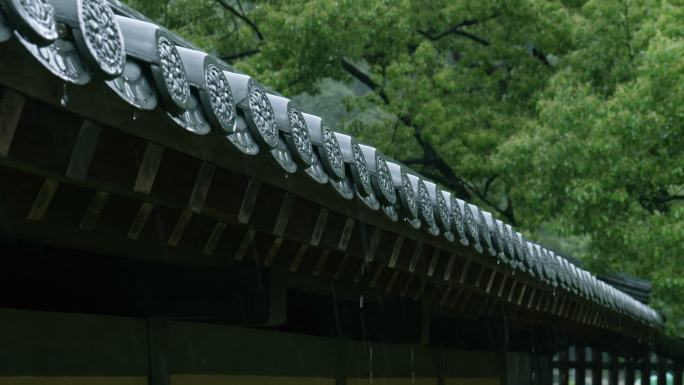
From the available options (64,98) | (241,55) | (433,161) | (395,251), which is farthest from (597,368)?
(64,98)

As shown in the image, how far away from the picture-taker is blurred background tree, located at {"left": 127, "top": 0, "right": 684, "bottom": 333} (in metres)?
18.7

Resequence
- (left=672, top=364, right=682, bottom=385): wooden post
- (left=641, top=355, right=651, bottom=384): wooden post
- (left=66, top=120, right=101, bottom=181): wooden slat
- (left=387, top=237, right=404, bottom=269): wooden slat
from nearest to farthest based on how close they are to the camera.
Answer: (left=66, top=120, right=101, bottom=181): wooden slat → (left=387, top=237, right=404, bottom=269): wooden slat → (left=672, top=364, right=682, bottom=385): wooden post → (left=641, top=355, right=651, bottom=384): wooden post

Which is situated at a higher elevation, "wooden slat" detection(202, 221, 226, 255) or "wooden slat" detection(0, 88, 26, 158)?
"wooden slat" detection(202, 221, 226, 255)

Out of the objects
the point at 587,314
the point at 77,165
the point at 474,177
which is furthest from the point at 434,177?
the point at 77,165

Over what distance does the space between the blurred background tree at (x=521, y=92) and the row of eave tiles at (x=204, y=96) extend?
10996 mm

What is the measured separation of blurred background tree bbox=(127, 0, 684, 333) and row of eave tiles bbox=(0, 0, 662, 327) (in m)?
11.0

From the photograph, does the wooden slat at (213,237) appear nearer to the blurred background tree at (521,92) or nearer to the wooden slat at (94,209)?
the wooden slat at (94,209)

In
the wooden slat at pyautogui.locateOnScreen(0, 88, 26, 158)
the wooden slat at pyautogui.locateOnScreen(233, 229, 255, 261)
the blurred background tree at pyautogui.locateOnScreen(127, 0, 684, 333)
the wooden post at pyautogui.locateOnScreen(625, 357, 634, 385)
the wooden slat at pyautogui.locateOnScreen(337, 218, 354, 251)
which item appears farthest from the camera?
the wooden post at pyautogui.locateOnScreen(625, 357, 634, 385)

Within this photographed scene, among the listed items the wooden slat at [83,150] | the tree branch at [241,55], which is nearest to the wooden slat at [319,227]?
the wooden slat at [83,150]

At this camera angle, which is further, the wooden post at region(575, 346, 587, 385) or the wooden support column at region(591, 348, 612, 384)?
the wooden support column at region(591, 348, 612, 384)

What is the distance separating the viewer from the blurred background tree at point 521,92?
18.7 metres

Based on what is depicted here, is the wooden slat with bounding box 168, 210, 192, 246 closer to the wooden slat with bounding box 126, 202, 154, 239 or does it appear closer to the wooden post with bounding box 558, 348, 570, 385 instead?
the wooden slat with bounding box 126, 202, 154, 239

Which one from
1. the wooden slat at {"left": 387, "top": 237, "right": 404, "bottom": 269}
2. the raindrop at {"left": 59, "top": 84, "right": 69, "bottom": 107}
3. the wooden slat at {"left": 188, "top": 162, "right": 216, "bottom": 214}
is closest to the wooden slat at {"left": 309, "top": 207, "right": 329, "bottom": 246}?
the wooden slat at {"left": 188, "top": 162, "right": 216, "bottom": 214}

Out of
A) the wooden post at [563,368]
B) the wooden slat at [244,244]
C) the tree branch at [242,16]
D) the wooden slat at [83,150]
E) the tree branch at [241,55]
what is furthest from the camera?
the tree branch at [241,55]
